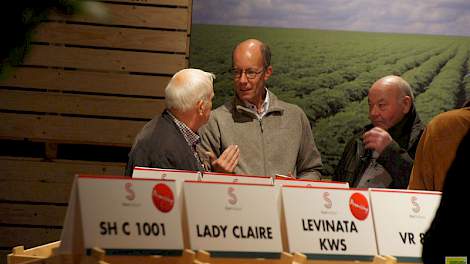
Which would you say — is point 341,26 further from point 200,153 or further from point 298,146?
point 200,153

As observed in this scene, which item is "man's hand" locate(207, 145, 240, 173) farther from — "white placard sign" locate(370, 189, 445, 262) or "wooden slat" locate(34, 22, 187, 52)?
"wooden slat" locate(34, 22, 187, 52)

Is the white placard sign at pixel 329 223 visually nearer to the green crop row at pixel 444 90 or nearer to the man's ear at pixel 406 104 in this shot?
the man's ear at pixel 406 104

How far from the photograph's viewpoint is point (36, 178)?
23.0ft

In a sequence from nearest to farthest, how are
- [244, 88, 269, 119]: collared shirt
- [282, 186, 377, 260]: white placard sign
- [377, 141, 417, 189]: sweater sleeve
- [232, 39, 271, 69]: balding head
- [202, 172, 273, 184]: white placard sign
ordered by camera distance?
1. [282, 186, 377, 260]: white placard sign
2. [202, 172, 273, 184]: white placard sign
3. [377, 141, 417, 189]: sweater sleeve
4. [244, 88, 269, 119]: collared shirt
5. [232, 39, 271, 69]: balding head

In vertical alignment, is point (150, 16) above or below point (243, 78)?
above

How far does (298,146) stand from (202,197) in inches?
105

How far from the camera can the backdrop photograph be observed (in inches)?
272

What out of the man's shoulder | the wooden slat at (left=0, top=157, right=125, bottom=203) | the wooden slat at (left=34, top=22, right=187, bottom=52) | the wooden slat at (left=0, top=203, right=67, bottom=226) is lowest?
the wooden slat at (left=0, top=203, right=67, bottom=226)

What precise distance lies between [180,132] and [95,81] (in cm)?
268

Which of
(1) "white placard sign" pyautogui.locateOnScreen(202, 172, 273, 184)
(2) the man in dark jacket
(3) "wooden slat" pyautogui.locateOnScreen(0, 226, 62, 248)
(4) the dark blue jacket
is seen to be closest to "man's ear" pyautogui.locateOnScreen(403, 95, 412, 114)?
(2) the man in dark jacket

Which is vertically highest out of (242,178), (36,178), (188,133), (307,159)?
(188,133)

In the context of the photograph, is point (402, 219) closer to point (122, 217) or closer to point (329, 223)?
point (329, 223)

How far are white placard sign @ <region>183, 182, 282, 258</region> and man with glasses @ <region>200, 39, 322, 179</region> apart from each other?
7.62ft

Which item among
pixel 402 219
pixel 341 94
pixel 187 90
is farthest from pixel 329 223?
pixel 341 94
